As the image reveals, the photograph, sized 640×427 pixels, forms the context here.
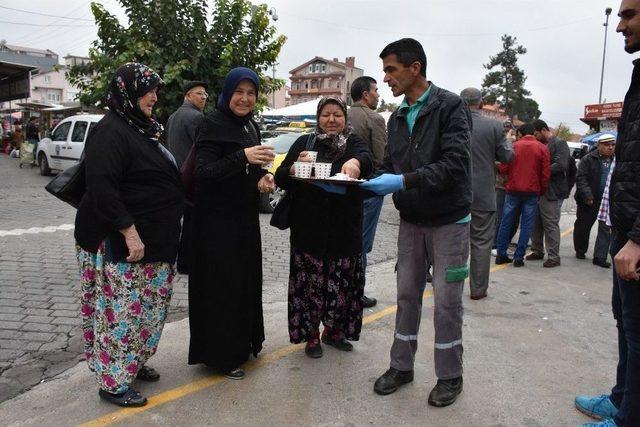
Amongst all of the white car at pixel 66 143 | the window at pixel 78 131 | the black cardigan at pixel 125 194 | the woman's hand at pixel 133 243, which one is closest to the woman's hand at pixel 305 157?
the black cardigan at pixel 125 194

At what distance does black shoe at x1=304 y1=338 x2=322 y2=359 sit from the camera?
3693 millimetres

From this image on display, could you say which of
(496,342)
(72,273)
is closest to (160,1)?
(72,273)

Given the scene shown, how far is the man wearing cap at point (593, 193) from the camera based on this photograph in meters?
6.91

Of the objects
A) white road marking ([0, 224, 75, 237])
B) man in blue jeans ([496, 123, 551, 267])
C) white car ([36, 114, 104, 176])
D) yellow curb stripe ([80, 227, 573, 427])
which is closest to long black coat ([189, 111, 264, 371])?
yellow curb stripe ([80, 227, 573, 427])

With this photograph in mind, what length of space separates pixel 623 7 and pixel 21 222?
8808 millimetres

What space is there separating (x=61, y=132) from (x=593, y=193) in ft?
47.3

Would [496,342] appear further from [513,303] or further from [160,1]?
[160,1]

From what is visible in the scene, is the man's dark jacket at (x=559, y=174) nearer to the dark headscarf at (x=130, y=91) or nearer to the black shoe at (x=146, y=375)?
the black shoe at (x=146, y=375)

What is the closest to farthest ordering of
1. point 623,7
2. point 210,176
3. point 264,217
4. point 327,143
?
point 623,7, point 210,176, point 327,143, point 264,217

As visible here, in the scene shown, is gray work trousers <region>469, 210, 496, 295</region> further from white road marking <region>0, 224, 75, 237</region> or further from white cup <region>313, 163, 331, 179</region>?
white road marking <region>0, 224, 75, 237</region>

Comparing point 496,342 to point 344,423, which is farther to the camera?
point 496,342

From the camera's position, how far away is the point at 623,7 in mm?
2221

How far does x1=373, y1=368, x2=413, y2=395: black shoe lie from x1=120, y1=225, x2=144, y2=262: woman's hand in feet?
5.53

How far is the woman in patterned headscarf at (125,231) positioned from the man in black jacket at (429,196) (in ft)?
4.06
